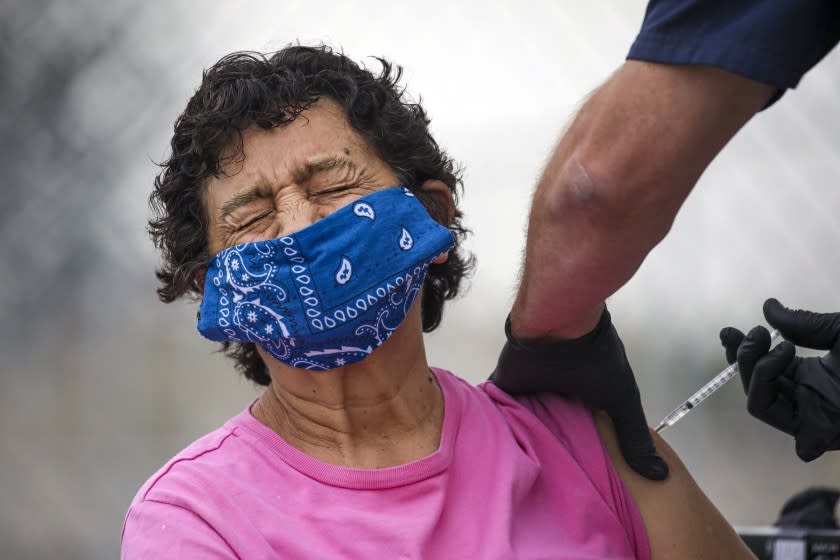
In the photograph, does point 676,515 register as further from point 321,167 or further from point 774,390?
point 321,167

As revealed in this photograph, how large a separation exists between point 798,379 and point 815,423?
9 cm

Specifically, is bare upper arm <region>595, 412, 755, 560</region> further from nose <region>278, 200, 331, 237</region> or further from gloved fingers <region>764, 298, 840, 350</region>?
nose <region>278, 200, 331, 237</region>

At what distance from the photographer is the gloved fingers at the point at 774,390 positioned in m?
1.82

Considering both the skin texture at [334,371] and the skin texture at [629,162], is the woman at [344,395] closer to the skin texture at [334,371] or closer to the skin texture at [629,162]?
the skin texture at [334,371]

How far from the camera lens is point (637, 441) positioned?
204cm

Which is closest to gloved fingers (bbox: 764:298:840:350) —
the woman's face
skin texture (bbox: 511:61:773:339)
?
skin texture (bbox: 511:61:773:339)

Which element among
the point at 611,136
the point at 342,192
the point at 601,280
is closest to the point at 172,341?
the point at 342,192

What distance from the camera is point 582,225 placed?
141cm

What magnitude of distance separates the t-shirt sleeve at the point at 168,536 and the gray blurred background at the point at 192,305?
1.48 meters

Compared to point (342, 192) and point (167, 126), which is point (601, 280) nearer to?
point (342, 192)

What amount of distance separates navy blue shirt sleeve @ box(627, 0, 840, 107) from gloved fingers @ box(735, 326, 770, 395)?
742 mm

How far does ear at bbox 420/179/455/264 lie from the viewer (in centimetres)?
214

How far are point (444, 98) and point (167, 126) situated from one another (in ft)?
2.96

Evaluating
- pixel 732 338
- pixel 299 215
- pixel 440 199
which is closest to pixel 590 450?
pixel 732 338
